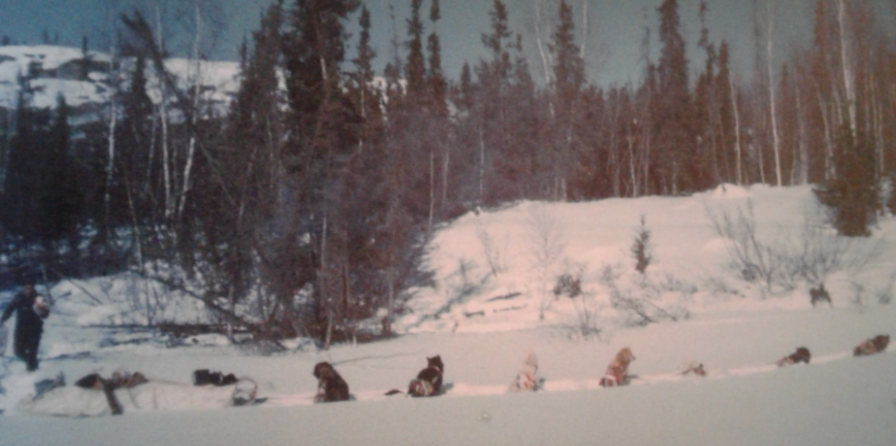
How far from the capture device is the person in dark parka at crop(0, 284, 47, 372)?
15.7ft

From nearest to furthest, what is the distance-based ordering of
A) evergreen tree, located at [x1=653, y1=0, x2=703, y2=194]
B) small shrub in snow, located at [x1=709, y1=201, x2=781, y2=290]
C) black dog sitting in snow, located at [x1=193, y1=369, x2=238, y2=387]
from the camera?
black dog sitting in snow, located at [x1=193, y1=369, x2=238, y2=387] → small shrub in snow, located at [x1=709, y1=201, x2=781, y2=290] → evergreen tree, located at [x1=653, y1=0, x2=703, y2=194]

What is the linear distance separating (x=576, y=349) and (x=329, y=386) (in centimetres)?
227

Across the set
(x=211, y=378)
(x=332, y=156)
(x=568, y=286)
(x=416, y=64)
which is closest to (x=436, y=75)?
(x=416, y=64)

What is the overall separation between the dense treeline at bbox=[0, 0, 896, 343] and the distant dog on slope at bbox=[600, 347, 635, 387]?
191 centimetres

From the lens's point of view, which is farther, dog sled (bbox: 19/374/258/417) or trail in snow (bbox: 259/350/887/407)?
trail in snow (bbox: 259/350/887/407)

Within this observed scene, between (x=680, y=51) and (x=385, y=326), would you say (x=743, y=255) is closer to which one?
(x=680, y=51)

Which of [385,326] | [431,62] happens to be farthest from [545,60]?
[385,326]

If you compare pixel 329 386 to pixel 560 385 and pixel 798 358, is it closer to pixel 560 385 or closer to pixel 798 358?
pixel 560 385

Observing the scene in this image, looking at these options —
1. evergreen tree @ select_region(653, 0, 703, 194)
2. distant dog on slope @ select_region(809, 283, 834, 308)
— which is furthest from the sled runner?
distant dog on slope @ select_region(809, 283, 834, 308)

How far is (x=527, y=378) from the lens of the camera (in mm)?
4461

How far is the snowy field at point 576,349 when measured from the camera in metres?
3.79

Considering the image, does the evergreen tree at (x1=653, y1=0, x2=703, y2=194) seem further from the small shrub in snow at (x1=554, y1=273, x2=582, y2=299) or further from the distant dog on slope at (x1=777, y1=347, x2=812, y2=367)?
the distant dog on slope at (x1=777, y1=347, x2=812, y2=367)

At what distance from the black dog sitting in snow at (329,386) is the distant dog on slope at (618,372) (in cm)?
208

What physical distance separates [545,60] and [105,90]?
194 inches
